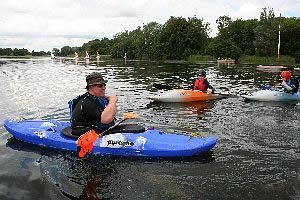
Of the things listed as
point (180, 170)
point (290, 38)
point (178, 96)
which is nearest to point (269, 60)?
point (290, 38)

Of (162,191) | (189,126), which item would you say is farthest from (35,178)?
(189,126)

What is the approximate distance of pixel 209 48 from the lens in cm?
7669

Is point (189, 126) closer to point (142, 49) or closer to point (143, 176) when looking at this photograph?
point (143, 176)

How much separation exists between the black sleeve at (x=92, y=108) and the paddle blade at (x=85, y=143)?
435 millimetres

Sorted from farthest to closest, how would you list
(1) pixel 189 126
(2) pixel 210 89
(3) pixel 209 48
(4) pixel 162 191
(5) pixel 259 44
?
(3) pixel 209 48
(5) pixel 259 44
(2) pixel 210 89
(1) pixel 189 126
(4) pixel 162 191

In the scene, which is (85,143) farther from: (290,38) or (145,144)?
(290,38)

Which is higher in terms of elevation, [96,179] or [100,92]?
[100,92]

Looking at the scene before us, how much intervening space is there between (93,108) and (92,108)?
0.07 ft

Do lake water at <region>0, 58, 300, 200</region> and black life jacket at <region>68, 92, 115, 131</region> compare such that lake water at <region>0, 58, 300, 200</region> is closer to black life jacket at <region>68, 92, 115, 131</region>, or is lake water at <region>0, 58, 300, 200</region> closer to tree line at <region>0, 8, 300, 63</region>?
black life jacket at <region>68, 92, 115, 131</region>

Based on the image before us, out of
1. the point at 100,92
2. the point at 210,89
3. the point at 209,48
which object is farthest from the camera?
the point at 209,48

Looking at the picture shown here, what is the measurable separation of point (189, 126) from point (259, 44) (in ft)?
200

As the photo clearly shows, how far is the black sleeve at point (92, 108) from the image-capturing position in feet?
22.7

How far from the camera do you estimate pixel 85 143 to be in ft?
22.3

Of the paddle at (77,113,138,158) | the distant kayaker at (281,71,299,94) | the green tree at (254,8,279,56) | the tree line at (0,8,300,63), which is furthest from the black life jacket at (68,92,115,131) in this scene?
the green tree at (254,8,279,56)
